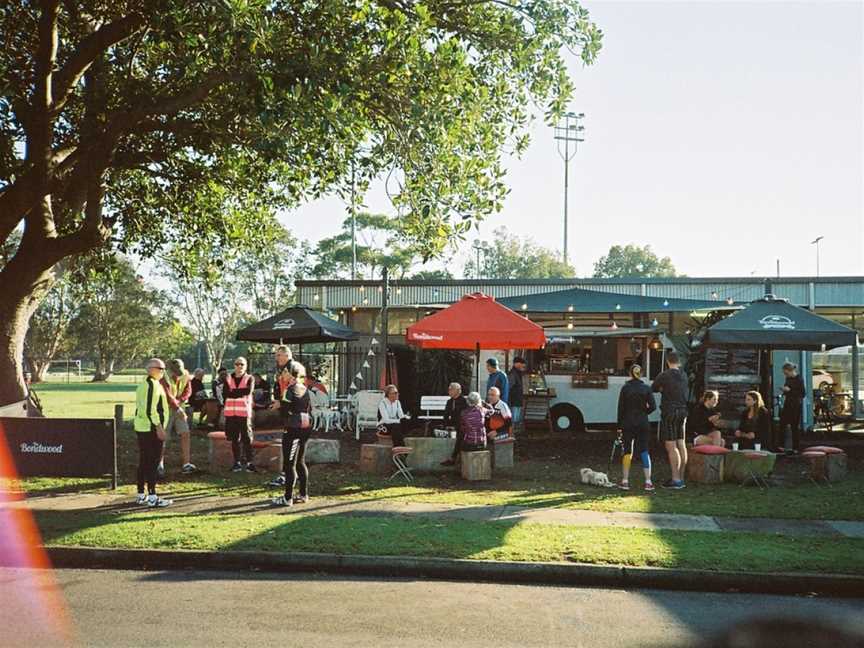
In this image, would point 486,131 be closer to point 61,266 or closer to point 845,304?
point 61,266

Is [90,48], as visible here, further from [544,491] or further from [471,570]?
[471,570]

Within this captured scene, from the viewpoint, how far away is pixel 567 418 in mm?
18578

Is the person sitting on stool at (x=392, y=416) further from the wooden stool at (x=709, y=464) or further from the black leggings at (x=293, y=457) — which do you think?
the wooden stool at (x=709, y=464)

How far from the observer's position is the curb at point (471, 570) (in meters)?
7.17

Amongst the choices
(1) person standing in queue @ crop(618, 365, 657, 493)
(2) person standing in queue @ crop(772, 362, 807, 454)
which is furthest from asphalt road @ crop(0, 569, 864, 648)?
(2) person standing in queue @ crop(772, 362, 807, 454)

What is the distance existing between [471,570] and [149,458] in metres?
4.78

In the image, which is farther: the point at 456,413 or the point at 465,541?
the point at 456,413

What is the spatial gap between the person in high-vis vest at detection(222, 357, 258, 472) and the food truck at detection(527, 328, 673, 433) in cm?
774

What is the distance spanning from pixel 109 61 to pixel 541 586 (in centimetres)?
1351

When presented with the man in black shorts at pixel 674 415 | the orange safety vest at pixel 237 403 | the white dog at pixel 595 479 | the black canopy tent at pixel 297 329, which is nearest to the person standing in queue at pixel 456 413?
the white dog at pixel 595 479

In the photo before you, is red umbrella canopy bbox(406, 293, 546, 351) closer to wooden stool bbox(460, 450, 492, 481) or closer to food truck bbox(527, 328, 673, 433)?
wooden stool bbox(460, 450, 492, 481)

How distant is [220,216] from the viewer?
1873cm

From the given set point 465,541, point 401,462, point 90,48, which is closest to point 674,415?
point 401,462

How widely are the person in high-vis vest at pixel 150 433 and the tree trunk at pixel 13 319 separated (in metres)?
6.17
